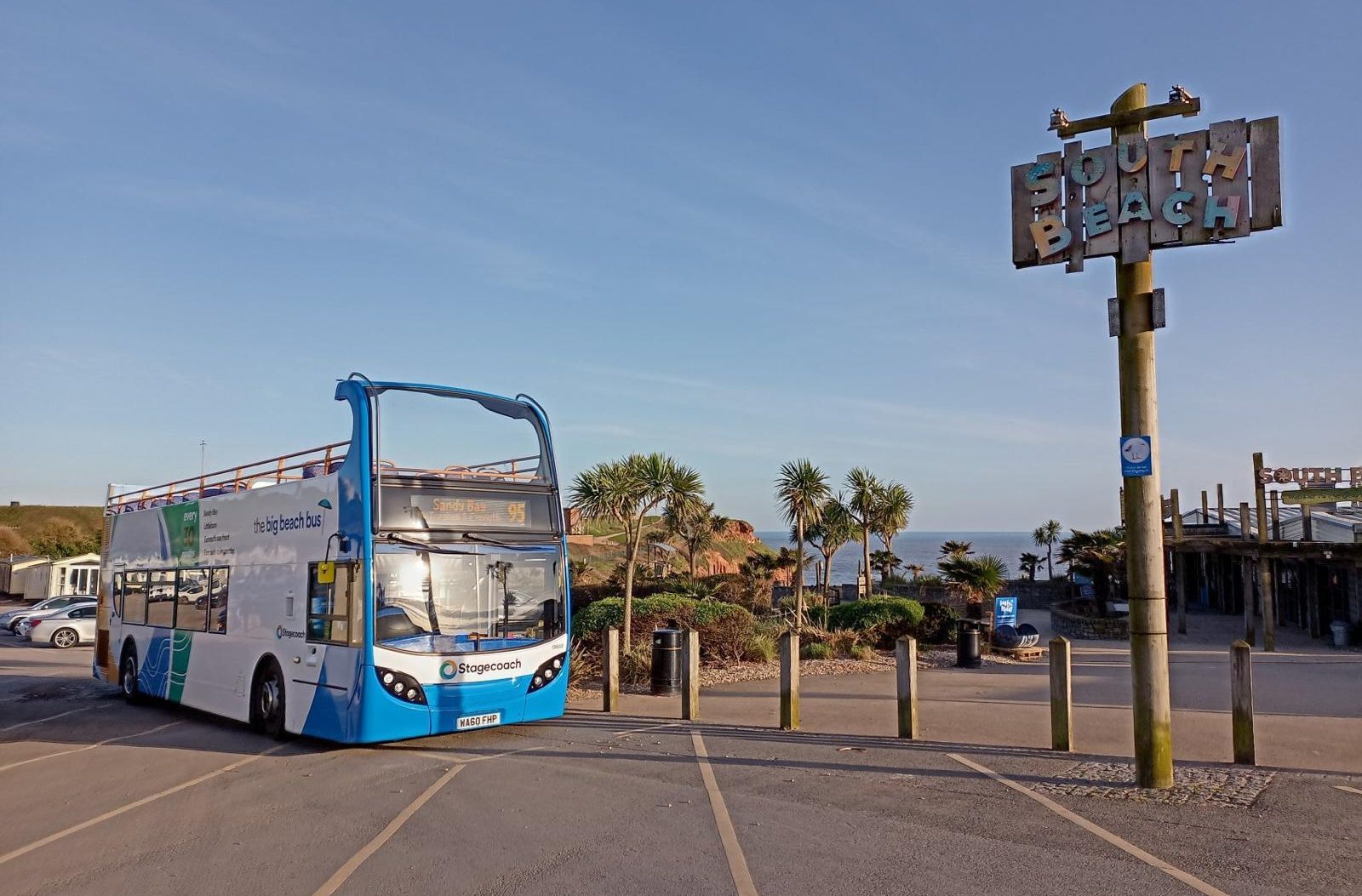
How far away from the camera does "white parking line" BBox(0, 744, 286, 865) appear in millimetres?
7484

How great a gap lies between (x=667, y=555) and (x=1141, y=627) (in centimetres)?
3871

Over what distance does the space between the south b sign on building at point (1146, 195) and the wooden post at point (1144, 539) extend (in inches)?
10.1

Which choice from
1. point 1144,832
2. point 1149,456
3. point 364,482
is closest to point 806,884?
point 1144,832

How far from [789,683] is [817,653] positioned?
7.68 metres

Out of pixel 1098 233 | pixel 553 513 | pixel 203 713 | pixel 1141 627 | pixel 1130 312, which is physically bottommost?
pixel 203 713

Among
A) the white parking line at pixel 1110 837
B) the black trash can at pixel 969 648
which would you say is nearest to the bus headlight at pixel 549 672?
the white parking line at pixel 1110 837

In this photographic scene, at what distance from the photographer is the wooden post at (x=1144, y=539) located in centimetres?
823

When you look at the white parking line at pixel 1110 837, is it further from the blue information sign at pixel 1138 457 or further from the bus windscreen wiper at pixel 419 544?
the bus windscreen wiper at pixel 419 544

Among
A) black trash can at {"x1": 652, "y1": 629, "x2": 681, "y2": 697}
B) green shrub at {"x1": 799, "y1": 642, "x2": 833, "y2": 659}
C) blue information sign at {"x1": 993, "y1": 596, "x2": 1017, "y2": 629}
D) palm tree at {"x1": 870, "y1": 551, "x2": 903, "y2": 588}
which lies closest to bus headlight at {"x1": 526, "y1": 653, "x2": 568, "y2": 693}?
black trash can at {"x1": 652, "y1": 629, "x2": 681, "y2": 697}

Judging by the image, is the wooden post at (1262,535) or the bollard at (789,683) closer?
the bollard at (789,683)

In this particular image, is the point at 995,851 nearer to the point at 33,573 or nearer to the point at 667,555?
the point at 667,555

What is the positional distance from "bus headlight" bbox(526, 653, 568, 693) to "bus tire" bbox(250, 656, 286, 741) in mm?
3220

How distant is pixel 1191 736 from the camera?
10.7 meters

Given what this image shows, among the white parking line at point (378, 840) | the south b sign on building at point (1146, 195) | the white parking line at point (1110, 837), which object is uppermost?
the south b sign on building at point (1146, 195)
